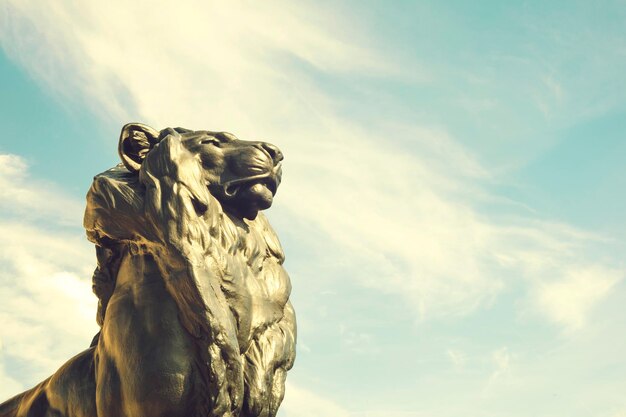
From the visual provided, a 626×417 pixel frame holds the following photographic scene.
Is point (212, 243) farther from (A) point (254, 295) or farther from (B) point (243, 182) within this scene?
(B) point (243, 182)

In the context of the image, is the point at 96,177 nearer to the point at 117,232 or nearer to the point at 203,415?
the point at 117,232

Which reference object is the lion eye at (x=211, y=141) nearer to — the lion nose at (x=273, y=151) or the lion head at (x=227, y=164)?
the lion head at (x=227, y=164)

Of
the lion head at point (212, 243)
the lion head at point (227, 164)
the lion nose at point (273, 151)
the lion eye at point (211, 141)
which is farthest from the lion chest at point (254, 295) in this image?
the lion eye at point (211, 141)

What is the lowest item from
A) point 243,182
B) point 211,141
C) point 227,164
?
→ point 243,182

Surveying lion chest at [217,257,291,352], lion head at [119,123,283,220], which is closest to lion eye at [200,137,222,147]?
lion head at [119,123,283,220]

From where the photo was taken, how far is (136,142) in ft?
17.5

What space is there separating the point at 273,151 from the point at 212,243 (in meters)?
0.96

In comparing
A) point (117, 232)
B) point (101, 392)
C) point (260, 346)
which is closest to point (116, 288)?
point (117, 232)

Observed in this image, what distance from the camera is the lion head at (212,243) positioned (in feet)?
14.9

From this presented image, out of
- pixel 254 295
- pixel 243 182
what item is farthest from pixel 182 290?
pixel 243 182

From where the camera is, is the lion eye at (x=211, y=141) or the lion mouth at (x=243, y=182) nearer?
the lion mouth at (x=243, y=182)

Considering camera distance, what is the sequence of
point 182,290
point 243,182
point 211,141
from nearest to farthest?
1. point 182,290
2. point 243,182
3. point 211,141

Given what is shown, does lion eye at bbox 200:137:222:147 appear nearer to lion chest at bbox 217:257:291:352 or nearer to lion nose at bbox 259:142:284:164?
lion nose at bbox 259:142:284:164

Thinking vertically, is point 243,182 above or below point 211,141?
below
